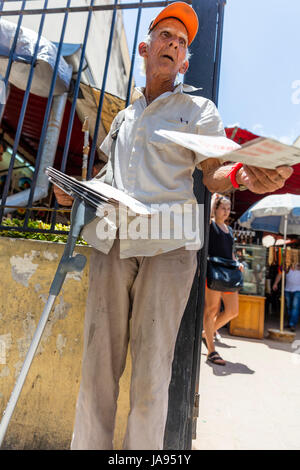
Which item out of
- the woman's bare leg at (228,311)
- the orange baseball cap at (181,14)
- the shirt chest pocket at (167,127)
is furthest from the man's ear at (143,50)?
the woman's bare leg at (228,311)

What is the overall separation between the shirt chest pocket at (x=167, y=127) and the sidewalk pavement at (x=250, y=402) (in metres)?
2.06

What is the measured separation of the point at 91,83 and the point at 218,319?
449cm

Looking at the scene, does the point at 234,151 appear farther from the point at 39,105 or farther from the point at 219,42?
the point at 39,105

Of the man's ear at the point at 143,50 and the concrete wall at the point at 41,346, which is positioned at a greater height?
the man's ear at the point at 143,50

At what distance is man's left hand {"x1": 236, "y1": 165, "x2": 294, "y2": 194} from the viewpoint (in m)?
0.95

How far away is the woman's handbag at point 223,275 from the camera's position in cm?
365

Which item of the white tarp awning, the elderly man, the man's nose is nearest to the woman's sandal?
the elderly man

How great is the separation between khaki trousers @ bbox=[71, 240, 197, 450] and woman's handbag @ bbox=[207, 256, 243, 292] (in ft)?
7.86

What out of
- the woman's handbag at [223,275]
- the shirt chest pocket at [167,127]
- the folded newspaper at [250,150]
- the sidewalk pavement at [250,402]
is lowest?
the sidewalk pavement at [250,402]

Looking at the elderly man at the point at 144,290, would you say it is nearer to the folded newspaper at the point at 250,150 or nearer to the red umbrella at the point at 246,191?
the folded newspaper at the point at 250,150

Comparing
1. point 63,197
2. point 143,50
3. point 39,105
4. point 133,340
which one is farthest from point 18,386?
point 39,105

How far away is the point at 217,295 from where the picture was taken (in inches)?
150

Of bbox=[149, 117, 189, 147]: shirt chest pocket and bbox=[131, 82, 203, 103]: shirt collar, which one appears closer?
bbox=[149, 117, 189, 147]: shirt chest pocket

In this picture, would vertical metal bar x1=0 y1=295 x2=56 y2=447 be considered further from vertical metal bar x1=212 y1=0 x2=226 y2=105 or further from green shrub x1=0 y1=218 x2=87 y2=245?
vertical metal bar x1=212 y1=0 x2=226 y2=105
